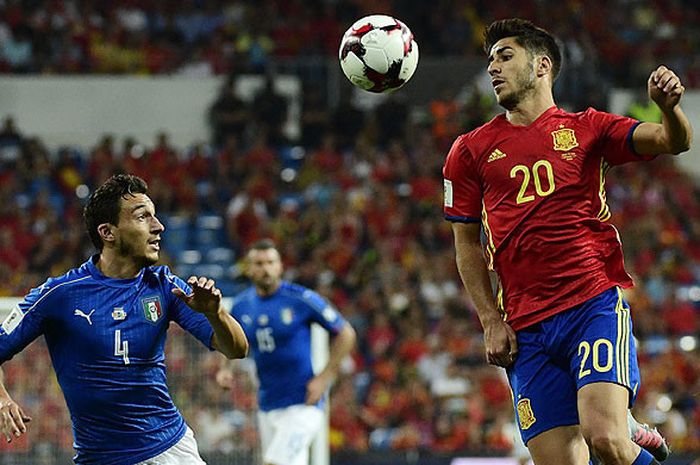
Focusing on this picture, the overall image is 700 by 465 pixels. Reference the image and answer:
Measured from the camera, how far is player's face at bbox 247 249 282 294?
9.73 m

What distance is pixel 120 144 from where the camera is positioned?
18656 mm

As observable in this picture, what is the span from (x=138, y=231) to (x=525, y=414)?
1889 millimetres

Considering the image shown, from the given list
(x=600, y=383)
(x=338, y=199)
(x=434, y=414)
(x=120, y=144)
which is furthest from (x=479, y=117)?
(x=600, y=383)

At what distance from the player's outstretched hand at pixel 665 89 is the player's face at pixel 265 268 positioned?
535 centimetres

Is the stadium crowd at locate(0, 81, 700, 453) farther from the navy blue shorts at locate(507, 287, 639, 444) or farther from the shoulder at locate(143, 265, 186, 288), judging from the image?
the navy blue shorts at locate(507, 287, 639, 444)

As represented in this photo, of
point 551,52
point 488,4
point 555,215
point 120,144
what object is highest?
point 488,4

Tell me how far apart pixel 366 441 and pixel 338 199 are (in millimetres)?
4731

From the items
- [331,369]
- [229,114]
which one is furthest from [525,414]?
[229,114]

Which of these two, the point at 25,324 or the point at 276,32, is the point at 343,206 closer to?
the point at 276,32

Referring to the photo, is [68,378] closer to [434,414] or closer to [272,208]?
[434,414]

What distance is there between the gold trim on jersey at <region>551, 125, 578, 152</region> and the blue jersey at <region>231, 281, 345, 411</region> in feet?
15.6

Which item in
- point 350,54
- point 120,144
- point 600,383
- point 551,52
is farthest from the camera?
point 120,144

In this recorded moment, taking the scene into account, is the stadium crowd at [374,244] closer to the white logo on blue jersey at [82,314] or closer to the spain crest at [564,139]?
the white logo on blue jersey at [82,314]

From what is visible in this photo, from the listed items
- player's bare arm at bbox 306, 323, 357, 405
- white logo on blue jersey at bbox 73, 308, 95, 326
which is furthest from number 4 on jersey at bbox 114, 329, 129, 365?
player's bare arm at bbox 306, 323, 357, 405
